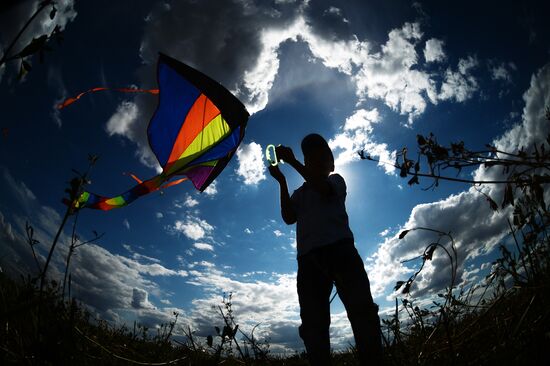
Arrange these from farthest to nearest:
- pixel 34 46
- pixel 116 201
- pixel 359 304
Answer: pixel 116 201 → pixel 359 304 → pixel 34 46

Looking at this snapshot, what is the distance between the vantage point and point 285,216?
3113 millimetres

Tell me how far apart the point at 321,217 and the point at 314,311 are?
796 millimetres

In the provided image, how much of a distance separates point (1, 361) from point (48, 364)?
0.15 meters

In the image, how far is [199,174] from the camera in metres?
4.95

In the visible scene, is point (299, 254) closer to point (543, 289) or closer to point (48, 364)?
point (543, 289)

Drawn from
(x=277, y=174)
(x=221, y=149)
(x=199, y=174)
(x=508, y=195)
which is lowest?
(x=508, y=195)

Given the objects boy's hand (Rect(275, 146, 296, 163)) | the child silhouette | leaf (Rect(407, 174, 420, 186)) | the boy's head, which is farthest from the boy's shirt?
leaf (Rect(407, 174, 420, 186))

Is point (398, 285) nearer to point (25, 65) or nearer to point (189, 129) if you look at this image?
point (25, 65)

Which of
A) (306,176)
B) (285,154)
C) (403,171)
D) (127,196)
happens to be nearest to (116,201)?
(127,196)

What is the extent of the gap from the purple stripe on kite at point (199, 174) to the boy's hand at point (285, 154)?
2.28 m

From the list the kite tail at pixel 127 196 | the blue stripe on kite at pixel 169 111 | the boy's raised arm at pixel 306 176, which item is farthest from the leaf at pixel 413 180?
the blue stripe on kite at pixel 169 111

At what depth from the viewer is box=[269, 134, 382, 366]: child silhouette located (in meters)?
2.16

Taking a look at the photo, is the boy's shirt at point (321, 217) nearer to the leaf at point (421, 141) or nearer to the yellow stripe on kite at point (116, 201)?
the leaf at point (421, 141)

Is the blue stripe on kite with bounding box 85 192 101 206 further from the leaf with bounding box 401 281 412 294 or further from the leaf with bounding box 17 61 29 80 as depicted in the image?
the leaf with bounding box 401 281 412 294
